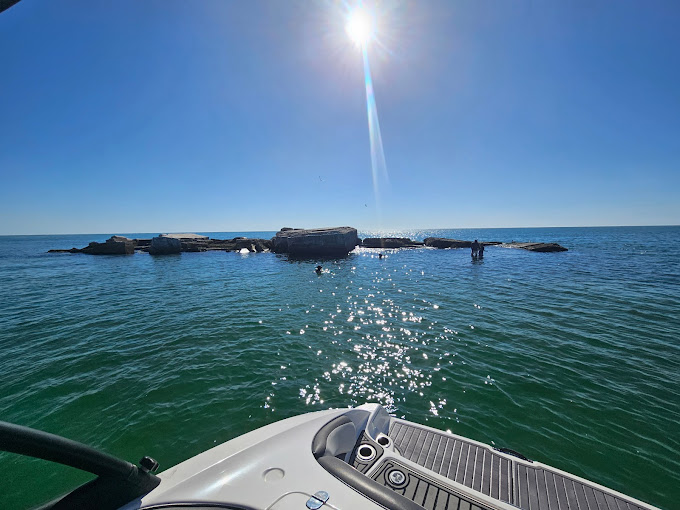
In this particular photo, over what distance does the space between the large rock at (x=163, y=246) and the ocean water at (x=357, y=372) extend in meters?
31.3

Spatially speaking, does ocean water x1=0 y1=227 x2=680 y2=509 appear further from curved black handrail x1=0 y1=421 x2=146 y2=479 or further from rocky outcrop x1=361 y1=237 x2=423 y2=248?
rocky outcrop x1=361 y1=237 x2=423 y2=248

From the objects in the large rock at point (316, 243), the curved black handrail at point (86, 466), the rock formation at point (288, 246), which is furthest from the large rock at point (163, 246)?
the curved black handrail at point (86, 466)

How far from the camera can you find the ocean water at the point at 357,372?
5188 mm

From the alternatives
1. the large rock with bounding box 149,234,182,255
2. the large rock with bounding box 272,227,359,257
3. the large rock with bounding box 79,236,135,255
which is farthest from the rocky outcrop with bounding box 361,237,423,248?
the large rock with bounding box 79,236,135,255

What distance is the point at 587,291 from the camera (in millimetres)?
16625

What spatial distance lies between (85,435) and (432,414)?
795cm

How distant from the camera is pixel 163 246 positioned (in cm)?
4453

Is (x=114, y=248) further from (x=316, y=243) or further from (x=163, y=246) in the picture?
(x=316, y=243)

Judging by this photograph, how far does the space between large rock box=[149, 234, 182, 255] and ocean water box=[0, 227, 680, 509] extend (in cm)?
3133

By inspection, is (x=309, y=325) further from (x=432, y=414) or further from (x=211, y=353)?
(x=432, y=414)

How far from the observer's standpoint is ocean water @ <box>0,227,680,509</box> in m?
5.19

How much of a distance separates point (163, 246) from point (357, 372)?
1941 inches

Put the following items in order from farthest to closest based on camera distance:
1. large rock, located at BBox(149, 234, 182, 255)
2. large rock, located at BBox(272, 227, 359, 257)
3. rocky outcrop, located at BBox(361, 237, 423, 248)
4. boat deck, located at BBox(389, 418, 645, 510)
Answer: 1. rocky outcrop, located at BBox(361, 237, 423, 248)
2. large rock, located at BBox(149, 234, 182, 255)
3. large rock, located at BBox(272, 227, 359, 257)
4. boat deck, located at BBox(389, 418, 645, 510)

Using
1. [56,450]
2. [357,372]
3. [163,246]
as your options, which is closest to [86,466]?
[56,450]
